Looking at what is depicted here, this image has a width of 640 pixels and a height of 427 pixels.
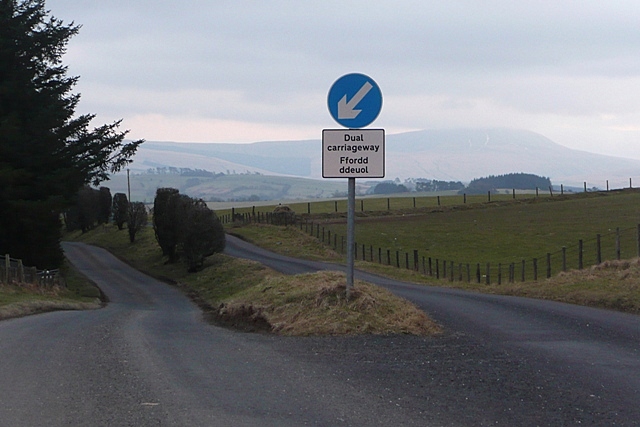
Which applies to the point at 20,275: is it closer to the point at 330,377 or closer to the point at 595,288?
the point at 595,288

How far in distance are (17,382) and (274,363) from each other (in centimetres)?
277

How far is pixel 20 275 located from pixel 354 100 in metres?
20.6

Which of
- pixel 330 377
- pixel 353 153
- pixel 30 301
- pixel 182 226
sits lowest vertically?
pixel 30 301

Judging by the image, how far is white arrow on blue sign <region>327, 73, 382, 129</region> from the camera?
37.0ft

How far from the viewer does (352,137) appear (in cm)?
1156

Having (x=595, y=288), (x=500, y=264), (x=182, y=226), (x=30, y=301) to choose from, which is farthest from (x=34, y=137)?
(x=595, y=288)

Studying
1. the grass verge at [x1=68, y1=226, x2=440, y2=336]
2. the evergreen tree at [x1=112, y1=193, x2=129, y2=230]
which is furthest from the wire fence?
the evergreen tree at [x1=112, y1=193, x2=129, y2=230]

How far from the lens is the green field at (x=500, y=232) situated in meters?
43.2

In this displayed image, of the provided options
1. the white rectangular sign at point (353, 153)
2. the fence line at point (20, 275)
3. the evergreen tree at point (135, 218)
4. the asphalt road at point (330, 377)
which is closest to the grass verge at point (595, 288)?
the asphalt road at point (330, 377)

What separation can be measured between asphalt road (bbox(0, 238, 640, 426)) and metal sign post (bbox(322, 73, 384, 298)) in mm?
2521

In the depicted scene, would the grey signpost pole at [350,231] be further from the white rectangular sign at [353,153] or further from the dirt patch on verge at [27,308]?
the dirt patch on verge at [27,308]

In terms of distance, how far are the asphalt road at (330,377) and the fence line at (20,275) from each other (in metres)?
15.1

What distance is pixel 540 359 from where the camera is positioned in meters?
9.07

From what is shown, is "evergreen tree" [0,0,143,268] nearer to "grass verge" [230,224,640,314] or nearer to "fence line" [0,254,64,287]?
"fence line" [0,254,64,287]
